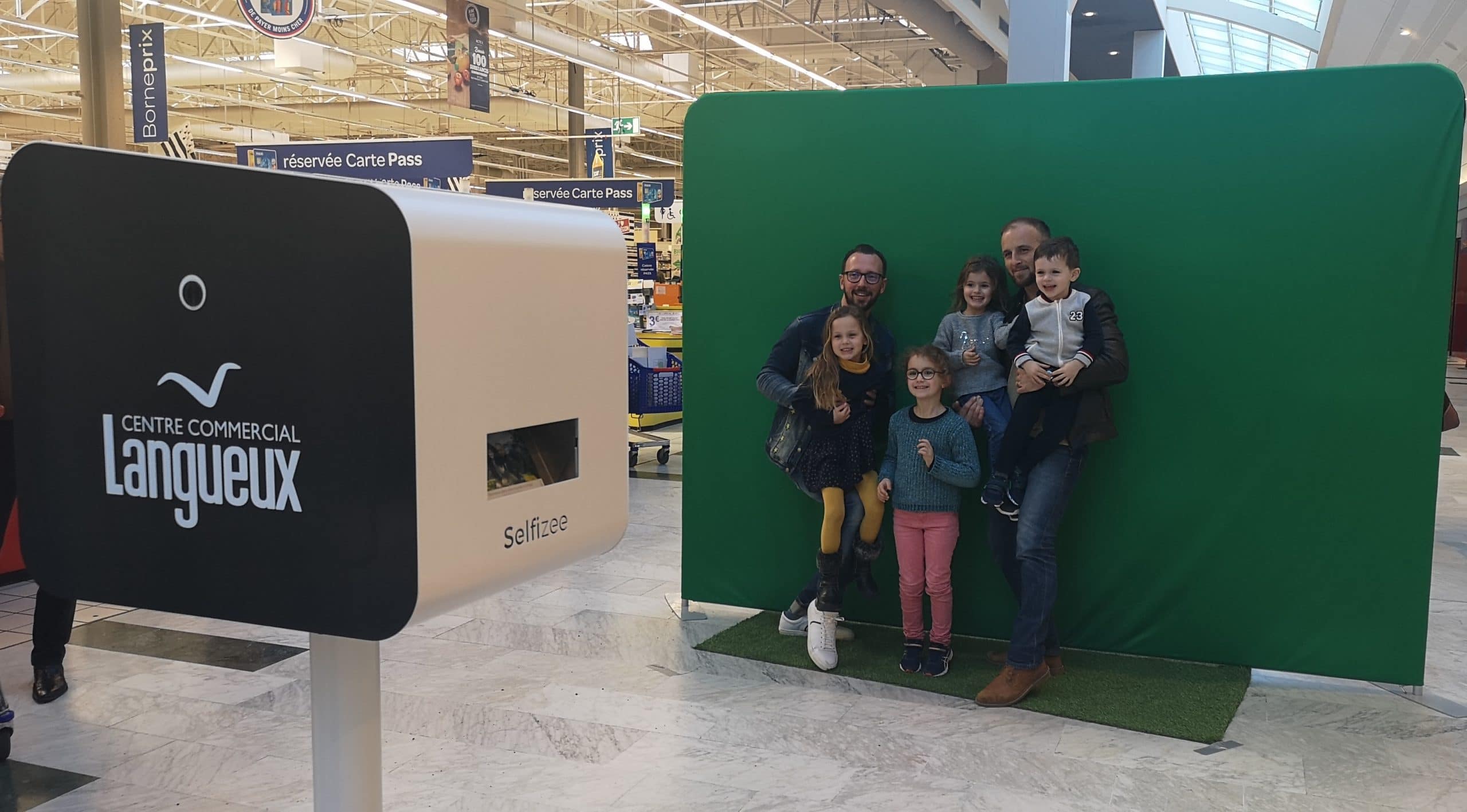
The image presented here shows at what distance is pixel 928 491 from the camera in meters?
3.74

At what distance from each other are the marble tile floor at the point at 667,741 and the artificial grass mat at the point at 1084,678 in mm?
65

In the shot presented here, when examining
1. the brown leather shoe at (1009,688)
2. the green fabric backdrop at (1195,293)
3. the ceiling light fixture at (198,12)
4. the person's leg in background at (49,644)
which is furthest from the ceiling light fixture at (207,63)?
the brown leather shoe at (1009,688)

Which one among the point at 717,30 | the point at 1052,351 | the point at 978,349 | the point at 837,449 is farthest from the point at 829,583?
the point at 717,30

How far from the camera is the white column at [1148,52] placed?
40.0ft

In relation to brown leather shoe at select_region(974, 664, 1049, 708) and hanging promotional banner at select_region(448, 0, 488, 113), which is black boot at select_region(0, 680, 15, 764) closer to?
brown leather shoe at select_region(974, 664, 1049, 708)

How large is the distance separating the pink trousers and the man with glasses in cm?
20

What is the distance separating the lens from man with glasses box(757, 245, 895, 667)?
397 centimetres

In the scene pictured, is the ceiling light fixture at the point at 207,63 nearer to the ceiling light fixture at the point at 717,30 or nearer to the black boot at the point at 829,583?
the ceiling light fixture at the point at 717,30

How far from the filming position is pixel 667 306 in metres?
17.2

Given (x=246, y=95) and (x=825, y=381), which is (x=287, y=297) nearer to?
(x=825, y=381)

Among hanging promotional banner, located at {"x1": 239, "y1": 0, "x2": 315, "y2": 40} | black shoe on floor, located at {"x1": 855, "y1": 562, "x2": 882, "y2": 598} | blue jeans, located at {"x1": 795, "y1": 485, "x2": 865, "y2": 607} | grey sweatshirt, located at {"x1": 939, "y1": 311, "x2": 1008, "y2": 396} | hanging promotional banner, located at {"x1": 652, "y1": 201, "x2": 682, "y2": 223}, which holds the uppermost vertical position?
hanging promotional banner, located at {"x1": 239, "y1": 0, "x2": 315, "y2": 40}

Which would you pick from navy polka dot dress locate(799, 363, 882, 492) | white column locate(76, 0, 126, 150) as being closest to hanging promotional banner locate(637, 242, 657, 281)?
white column locate(76, 0, 126, 150)

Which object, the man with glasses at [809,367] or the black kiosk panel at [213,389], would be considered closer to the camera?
the black kiosk panel at [213,389]

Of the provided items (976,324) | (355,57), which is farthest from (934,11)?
(976,324)
